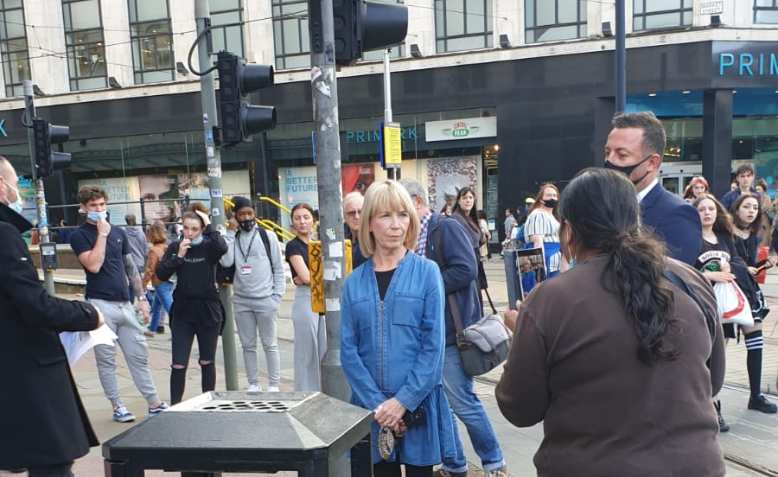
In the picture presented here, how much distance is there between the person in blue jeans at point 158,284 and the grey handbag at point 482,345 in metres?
5.52

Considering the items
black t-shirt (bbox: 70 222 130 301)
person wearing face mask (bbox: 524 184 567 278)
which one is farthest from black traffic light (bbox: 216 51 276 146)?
person wearing face mask (bbox: 524 184 567 278)

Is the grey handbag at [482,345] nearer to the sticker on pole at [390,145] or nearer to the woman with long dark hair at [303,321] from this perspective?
the woman with long dark hair at [303,321]

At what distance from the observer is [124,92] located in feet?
79.1

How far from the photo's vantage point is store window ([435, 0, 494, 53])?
68.0 ft

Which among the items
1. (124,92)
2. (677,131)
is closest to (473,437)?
(677,131)

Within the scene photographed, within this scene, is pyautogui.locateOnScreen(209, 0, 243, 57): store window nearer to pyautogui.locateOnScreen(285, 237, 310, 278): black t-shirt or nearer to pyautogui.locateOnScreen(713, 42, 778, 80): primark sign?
pyautogui.locateOnScreen(713, 42, 778, 80): primark sign

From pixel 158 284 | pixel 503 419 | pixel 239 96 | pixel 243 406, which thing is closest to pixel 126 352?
pixel 239 96

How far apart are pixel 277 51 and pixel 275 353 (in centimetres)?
1850

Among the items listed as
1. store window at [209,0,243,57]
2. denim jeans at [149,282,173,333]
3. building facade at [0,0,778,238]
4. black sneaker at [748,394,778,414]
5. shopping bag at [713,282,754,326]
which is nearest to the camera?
shopping bag at [713,282,754,326]

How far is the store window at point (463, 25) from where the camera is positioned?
20.7 metres

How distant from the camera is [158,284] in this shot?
27.3 ft

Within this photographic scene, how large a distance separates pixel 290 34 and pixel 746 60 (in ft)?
48.4

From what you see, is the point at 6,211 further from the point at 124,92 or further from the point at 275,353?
the point at 124,92

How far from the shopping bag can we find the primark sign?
54.3 feet
